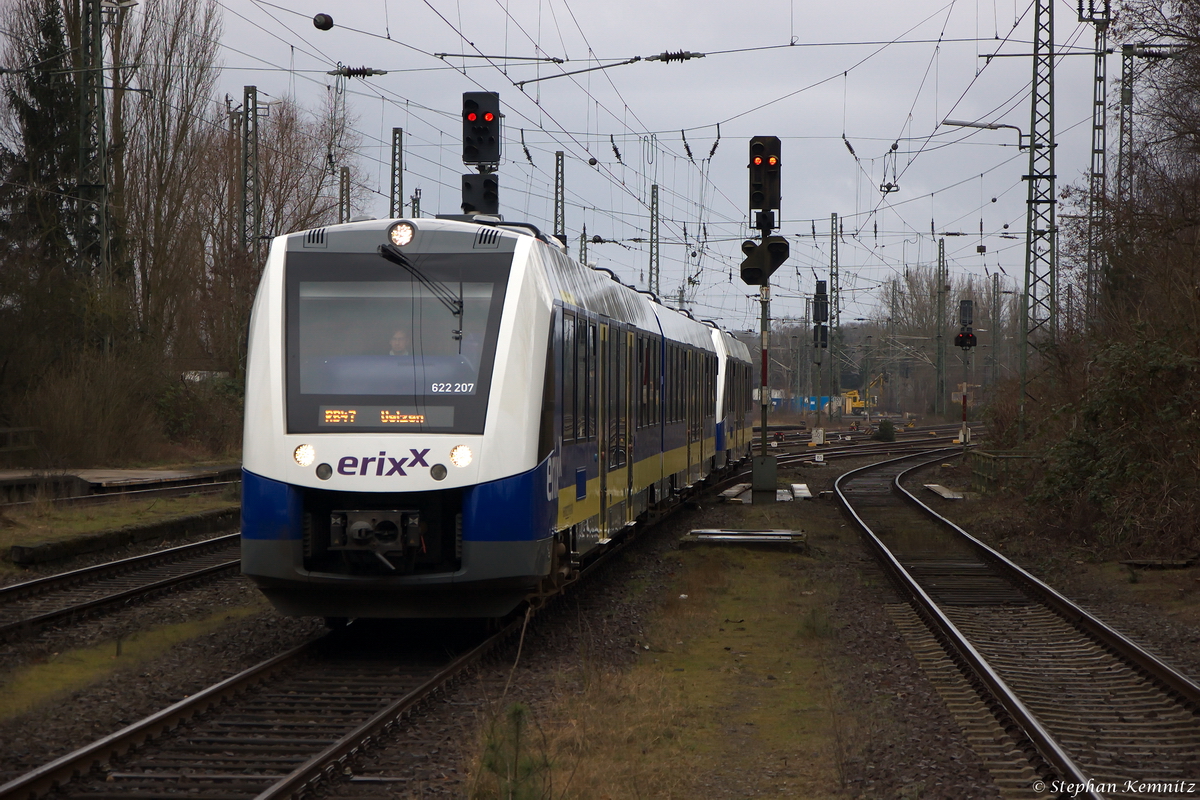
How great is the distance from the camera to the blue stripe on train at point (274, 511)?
8562 mm

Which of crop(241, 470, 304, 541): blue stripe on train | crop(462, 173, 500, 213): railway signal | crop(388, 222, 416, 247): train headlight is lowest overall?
crop(241, 470, 304, 541): blue stripe on train

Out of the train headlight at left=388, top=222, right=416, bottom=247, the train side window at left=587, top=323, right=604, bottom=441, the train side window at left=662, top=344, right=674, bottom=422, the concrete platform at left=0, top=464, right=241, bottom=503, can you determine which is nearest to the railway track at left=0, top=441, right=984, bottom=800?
the train side window at left=587, top=323, right=604, bottom=441

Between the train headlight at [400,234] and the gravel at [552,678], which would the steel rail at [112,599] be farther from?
the train headlight at [400,234]

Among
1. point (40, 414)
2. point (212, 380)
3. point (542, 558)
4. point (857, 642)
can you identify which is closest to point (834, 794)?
point (542, 558)

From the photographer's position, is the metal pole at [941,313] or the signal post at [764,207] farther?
the metal pole at [941,313]

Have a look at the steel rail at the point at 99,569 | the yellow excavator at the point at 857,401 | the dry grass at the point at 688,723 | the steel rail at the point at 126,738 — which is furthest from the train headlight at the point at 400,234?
the yellow excavator at the point at 857,401

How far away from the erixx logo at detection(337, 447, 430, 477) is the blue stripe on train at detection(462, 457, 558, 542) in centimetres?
41

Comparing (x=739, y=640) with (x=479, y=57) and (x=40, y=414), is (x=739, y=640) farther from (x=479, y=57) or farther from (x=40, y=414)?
(x=40, y=414)

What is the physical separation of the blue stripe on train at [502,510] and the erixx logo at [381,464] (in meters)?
0.41

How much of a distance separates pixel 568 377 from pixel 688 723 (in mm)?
3352

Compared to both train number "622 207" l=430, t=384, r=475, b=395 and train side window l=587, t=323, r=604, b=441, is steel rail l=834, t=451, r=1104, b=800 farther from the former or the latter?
train number "622 207" l=430, t=384, r=475, b=395

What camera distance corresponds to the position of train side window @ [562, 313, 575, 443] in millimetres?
9891

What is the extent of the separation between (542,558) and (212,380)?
2823 cm

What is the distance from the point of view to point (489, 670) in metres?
8.96
